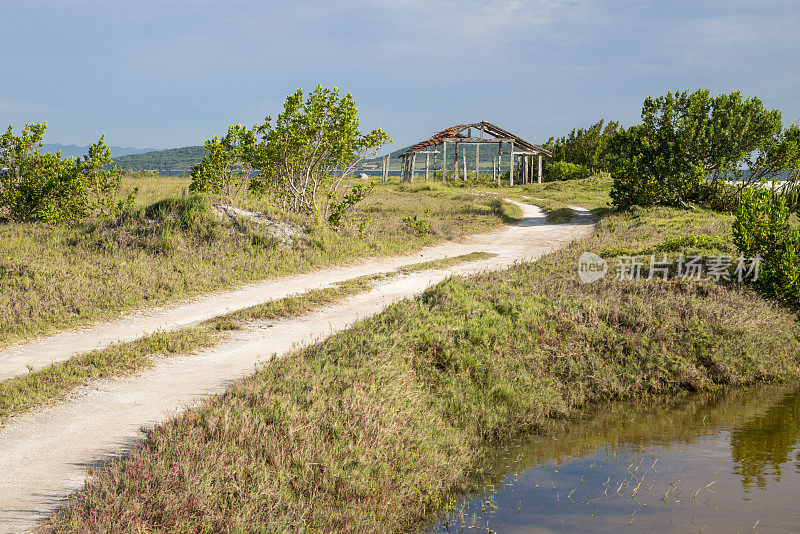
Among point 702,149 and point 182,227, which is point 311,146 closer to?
point 182,227

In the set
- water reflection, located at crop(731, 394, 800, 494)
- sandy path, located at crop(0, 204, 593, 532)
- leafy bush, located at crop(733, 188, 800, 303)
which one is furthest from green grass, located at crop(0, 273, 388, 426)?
leafy bush, located at crop(733, 188, 800, 303)

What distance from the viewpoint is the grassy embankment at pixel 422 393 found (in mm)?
5371

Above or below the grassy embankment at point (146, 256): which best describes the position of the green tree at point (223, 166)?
above

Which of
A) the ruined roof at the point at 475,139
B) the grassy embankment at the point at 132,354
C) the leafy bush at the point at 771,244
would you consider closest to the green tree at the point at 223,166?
the grassy embankment at the point at 132,354

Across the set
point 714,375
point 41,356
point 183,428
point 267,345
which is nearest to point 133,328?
point 41,356

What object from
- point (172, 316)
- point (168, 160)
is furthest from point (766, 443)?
point (168, 160)

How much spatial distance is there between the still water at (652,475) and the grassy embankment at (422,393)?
497 millimetres

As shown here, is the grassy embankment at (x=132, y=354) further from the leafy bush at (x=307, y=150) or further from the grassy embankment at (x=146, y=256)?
the leafy bush at (x=307, y=150)

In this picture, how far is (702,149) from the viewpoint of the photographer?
91.9 ft

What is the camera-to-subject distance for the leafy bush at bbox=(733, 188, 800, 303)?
42.7 feet

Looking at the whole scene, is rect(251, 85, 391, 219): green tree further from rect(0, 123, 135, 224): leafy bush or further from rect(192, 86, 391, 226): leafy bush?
rect(0, 123, 135, 224): leafy bush

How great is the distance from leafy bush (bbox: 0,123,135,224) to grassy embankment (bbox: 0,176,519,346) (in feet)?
3.29

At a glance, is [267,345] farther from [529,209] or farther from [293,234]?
[529,209]

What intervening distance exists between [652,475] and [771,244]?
8.93 metres
